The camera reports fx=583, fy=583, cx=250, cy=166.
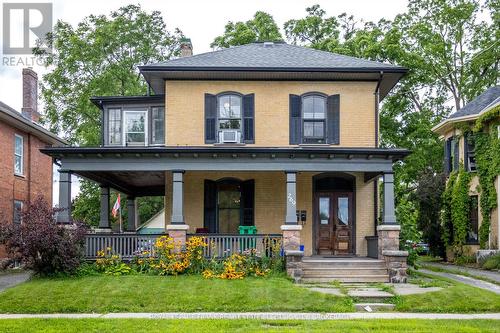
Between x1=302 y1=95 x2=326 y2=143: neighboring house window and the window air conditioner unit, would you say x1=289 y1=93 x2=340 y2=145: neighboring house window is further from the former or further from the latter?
the window air conditioner unit

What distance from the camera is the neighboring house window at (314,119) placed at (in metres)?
19.4

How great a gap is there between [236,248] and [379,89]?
26.5 ft

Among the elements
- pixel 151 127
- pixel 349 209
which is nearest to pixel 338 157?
pixel 349 209

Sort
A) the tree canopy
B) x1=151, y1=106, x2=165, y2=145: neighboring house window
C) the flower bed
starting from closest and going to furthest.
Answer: the flower bed, x1=151, y1=106, x2=165, y2=145: neighboring house window, the tree canopy

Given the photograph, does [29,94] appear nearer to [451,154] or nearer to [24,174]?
[24,174]

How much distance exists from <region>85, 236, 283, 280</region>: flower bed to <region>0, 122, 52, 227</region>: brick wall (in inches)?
234

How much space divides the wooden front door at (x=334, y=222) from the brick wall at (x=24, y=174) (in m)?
10.7

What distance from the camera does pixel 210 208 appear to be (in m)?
19.3

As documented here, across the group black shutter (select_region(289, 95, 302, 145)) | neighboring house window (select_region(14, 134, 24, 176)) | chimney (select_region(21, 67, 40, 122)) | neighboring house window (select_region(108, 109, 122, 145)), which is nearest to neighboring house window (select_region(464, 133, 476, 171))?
black shutter (select_region(289, 95, 302, 145))

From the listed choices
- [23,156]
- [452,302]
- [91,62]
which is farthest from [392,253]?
[91,62]

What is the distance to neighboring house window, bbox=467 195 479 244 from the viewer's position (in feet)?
82.6

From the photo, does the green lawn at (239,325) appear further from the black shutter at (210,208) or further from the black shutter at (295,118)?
the black shutter at (295,118)

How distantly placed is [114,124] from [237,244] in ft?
23.2

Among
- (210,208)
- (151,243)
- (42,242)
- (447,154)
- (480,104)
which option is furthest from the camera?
(447,154)
